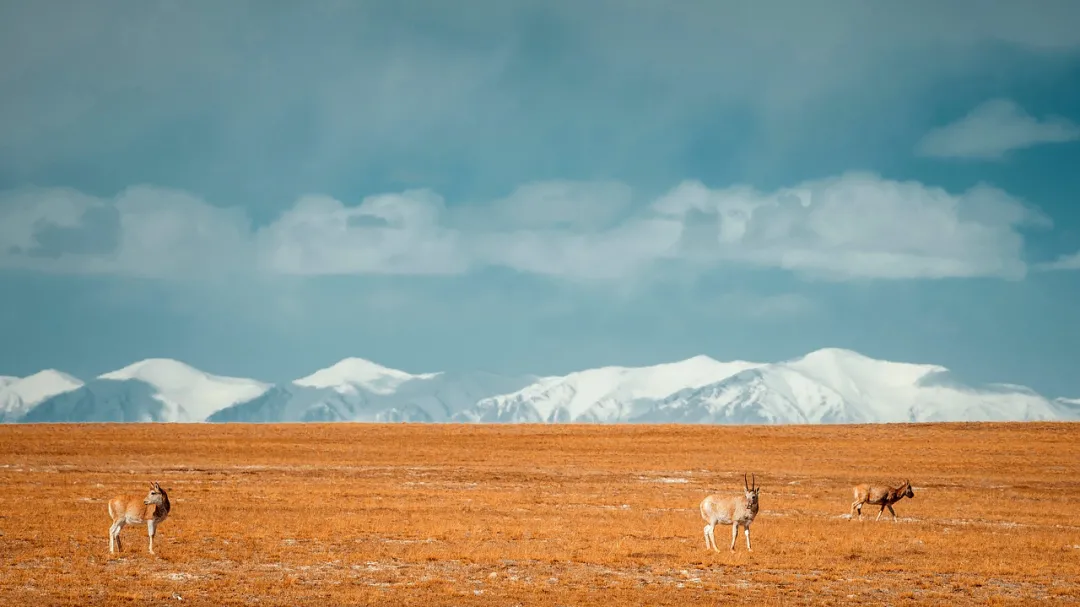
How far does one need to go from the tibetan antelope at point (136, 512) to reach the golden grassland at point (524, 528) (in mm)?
781

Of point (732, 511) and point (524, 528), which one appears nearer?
point (732, 511)

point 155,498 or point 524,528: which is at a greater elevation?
point 155,498

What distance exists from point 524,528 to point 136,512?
1188 centimetres

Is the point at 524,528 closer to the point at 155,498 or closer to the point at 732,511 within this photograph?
the point at 732,511

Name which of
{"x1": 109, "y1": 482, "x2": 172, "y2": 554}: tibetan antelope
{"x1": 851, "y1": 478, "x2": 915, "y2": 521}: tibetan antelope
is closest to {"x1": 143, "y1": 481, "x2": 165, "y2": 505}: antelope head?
{"x1": 109, "y1": 482, "x2": 172, "y2": 554}: tibetan antelope

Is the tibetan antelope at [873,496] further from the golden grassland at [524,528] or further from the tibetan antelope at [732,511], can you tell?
the tibetan antelope at [732,511]

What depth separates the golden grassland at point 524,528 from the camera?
2175cm

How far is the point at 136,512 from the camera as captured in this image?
2544 centimetres

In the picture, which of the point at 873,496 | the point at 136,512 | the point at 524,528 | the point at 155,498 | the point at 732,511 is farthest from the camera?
the point at 873,496

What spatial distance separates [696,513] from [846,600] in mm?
17218

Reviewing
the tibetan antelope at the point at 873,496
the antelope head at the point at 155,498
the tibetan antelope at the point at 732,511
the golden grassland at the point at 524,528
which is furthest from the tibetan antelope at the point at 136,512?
the tibetan antelope at the point at 873,496

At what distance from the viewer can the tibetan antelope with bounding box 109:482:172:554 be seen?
995 inches

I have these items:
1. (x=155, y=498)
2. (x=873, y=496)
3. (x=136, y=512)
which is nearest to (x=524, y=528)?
(x=155, y=498)

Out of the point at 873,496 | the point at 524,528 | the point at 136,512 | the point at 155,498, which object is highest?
the point at 155,498
